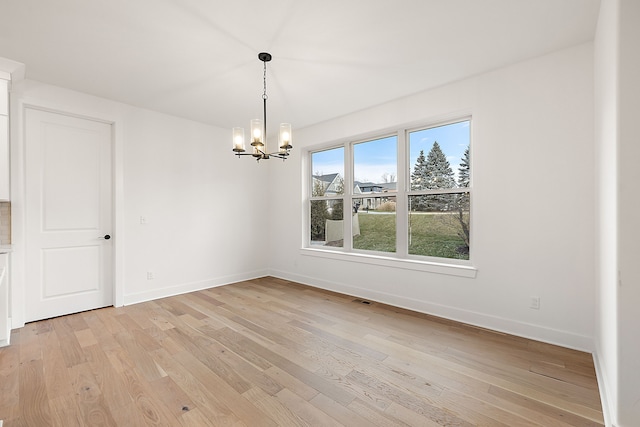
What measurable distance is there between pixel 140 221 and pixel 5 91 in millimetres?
1857

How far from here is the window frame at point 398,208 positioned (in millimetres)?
3299

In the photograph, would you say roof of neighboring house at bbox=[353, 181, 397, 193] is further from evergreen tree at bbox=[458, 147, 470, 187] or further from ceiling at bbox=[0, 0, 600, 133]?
ceiling at bbox=[0, 0, 600, 133]

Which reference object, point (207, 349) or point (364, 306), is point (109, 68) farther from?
point (364, 306)

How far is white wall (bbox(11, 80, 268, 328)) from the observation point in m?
3.23

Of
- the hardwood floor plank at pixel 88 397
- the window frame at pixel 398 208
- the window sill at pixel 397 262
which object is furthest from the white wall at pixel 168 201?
the hardwood floor plank at pixel 88 397

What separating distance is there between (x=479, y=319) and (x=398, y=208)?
1.57 m

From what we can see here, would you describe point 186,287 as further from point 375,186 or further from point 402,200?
point 402,200

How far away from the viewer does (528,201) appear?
109 inches

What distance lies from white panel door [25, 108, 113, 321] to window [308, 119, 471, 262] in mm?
3069

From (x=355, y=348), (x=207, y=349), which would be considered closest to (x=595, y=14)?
(x=355, y=348)

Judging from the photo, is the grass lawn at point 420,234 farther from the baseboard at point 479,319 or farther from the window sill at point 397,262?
the baseboard at point 479,319

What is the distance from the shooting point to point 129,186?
3859 mm

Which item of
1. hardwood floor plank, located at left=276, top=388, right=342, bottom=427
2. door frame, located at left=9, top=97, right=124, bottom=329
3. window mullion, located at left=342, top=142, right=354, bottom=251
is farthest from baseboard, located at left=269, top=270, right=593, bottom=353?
door frame, located at left=9, top=97, right=124, bottom=329

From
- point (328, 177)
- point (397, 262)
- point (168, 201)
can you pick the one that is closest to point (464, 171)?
point (397, 262)
